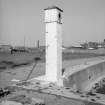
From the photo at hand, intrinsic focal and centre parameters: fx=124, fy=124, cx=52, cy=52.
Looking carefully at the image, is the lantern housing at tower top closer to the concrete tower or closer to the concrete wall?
the concrete tower

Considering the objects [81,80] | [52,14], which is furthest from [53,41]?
[81,80]

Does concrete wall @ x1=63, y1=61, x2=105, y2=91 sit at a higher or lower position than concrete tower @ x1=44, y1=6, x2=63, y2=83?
lower

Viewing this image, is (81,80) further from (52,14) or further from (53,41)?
(52,14)

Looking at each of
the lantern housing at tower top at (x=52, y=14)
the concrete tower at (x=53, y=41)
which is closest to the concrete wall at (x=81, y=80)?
the concrete tower at (x=53, y=41)

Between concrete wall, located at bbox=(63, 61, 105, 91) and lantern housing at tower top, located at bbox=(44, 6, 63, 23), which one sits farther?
concrete wall, located at bbox=(63, 61, 105, 91)

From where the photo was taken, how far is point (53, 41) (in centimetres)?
363

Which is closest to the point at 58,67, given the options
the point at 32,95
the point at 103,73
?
the point at 32,95

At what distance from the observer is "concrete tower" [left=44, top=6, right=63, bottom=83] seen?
11.9 feet

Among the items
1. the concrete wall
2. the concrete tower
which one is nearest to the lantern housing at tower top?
the concrete tower

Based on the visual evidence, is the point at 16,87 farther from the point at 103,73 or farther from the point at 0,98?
the point at 103,73

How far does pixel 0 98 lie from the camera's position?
274 cm

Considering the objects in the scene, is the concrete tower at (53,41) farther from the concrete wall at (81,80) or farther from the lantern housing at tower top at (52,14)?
the concrete wall at (81,80)

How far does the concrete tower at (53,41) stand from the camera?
11.9 feet

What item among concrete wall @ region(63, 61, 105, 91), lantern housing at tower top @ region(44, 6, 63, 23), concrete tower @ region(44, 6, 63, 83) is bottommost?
concrete wall @ region(63, 61, 105, 91)
